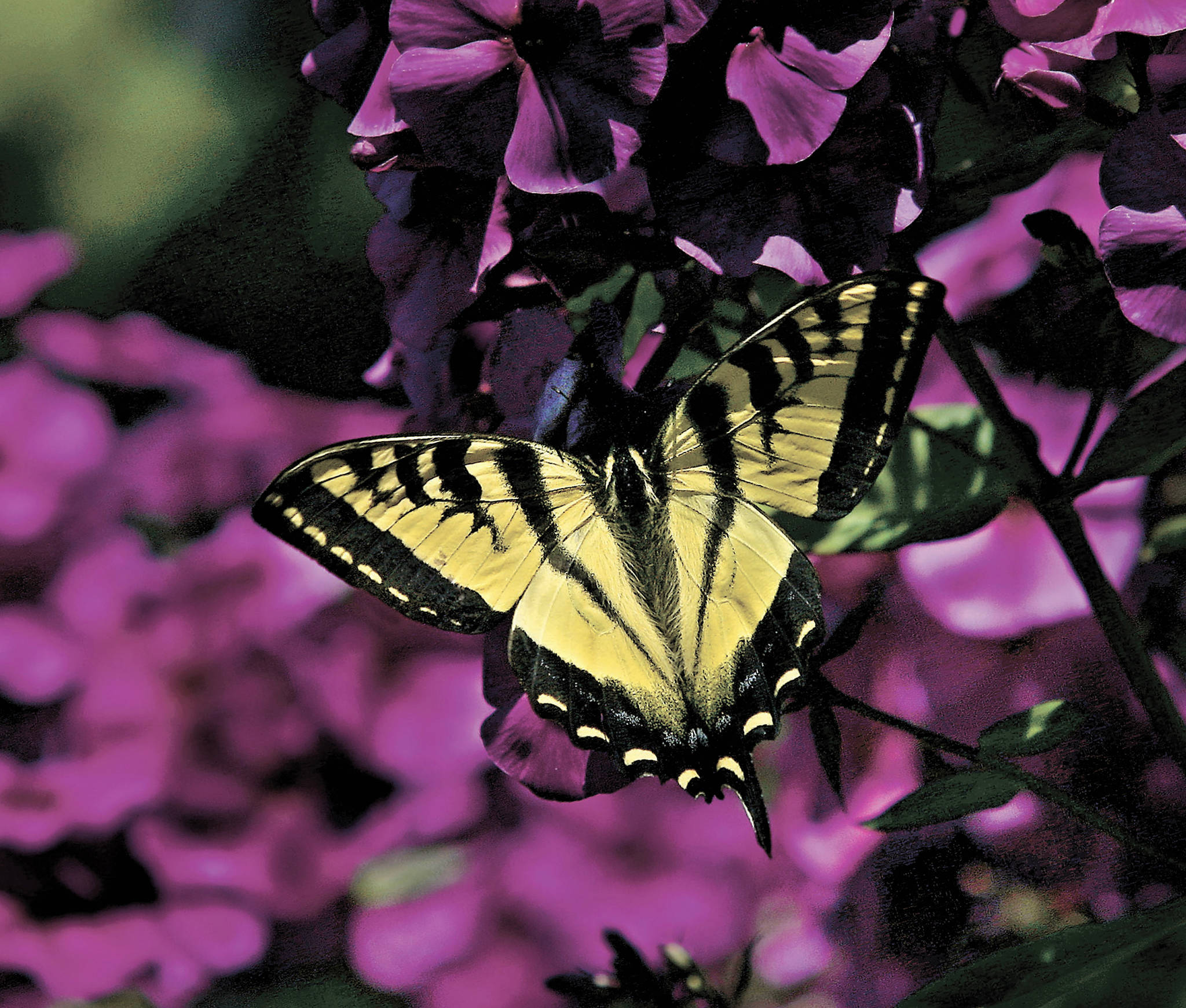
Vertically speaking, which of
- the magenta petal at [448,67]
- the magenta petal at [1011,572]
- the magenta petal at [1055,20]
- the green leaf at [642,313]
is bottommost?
the magenta petal at [1011,572]

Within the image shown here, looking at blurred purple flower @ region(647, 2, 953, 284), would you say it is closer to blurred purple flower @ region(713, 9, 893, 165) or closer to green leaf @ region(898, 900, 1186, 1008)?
blurred purple flower @ region(713, 9, 893, 165)

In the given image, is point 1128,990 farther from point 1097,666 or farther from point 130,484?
point 130,484

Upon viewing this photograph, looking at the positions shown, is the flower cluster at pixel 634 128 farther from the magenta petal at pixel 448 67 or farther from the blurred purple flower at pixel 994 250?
the blurred purple flower at pixel 994 250

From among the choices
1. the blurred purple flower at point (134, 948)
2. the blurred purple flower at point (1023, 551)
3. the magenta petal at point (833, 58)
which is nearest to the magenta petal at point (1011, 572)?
the blurred purple flower at point (1023, 551)

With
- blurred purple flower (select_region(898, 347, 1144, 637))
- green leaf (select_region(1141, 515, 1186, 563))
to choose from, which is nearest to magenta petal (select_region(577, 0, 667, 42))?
blurred purple flower (select_region(898, 347, 1144, 637))

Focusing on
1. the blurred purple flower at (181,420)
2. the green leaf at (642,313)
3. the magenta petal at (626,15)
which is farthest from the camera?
the blurred purple flower at (181,420)

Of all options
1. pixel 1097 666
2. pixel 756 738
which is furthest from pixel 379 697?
pixel 1097 666
